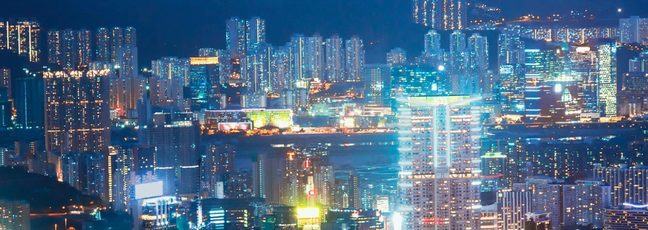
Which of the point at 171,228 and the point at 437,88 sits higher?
the point at 437,88

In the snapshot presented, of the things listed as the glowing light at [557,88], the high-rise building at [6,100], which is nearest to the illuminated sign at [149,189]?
the high-rise building at [6,100]

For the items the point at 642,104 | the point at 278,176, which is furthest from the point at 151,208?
the point at 642,104

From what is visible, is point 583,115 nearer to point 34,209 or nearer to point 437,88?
point 437,88

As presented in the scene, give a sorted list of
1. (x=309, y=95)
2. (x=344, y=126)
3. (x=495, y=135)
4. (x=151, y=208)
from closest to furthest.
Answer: (x=151, y=208), (x=495, y=135), (x=344, y=126), (x=309, y=95)

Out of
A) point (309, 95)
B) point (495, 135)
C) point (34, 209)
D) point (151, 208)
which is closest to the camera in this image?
point (34, 209)

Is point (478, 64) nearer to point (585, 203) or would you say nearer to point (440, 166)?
point (585, 203)

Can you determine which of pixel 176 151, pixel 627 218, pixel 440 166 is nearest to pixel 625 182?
pixel 627 218

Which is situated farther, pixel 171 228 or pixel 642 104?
pixel 642 104

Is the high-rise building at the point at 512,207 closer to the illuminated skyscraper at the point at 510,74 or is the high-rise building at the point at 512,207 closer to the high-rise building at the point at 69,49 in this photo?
the illuminated skyscraper at the point at 510,74

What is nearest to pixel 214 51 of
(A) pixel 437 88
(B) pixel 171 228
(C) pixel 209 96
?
(C) pixel 209 96
